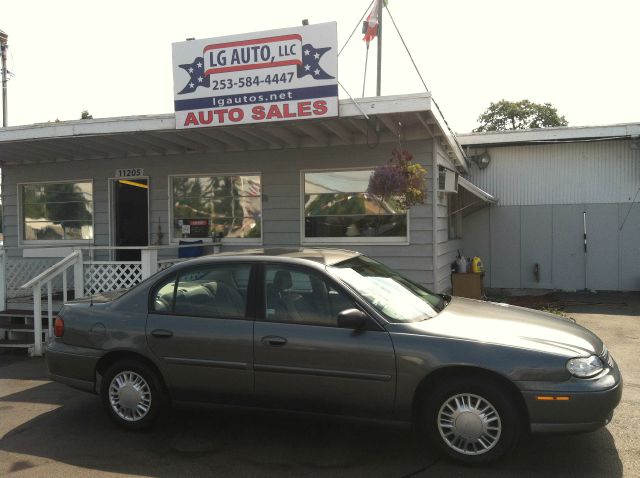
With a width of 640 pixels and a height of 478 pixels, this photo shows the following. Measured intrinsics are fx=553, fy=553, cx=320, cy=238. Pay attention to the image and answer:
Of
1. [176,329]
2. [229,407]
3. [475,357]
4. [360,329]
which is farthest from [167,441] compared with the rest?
[475,357]

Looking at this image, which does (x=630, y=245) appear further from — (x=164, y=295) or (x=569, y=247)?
(x=164, y=295)

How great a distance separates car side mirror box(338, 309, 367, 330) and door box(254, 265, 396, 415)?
0.26 ft

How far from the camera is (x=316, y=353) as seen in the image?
394 centimetres

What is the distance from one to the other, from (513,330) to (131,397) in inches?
118

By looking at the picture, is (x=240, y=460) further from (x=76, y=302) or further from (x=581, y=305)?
(x=581, y=305)

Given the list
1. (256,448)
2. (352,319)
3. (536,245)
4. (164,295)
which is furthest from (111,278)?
(536,245)

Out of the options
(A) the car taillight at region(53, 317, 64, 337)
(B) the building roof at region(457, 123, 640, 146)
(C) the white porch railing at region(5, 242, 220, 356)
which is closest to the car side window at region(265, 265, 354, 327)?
(A) the car taillight at region(53, 317, 64, 337)

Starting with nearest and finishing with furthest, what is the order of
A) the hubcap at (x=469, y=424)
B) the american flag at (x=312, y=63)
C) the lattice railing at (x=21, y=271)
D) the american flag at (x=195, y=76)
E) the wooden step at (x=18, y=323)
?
the hubcap at (x=469, y=424) → the american flag at (x=312, y=63) → the american flag at (x=195, y=76) → the wooden step at (x=18, y=323) → the lattice railing at (x=21, y=271)

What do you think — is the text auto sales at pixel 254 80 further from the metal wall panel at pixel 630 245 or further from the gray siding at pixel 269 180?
the metal wall panel at pixel 630 245

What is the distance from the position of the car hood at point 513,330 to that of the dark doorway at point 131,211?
729 cm

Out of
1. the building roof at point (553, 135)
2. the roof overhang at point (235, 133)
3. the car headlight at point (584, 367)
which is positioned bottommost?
the car headlight at point (584, 367)

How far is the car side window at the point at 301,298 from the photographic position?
4051mm

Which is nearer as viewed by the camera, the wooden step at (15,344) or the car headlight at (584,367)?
the car headlight at (584,367)

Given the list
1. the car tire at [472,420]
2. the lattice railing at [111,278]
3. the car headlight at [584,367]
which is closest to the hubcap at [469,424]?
the car tire at [472,420]
